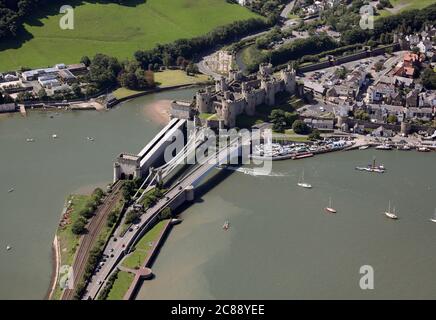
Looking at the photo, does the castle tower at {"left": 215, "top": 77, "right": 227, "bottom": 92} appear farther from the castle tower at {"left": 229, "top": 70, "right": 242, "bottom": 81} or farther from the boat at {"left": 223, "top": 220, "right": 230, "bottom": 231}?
the boat at {"left": 223, "top": 220, "right": 230, "bottom": 231}

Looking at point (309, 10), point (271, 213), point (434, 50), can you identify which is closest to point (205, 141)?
point (271, 213)

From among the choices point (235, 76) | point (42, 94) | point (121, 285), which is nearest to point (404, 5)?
point (235, 76)

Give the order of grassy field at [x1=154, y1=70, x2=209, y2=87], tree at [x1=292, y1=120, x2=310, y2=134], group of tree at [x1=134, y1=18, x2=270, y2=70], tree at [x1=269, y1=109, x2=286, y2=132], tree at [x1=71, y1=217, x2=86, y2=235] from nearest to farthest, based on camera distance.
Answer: tree at [x1=71, y1=217, x2=86, y2=235] → tree at [x1=292, y1=120, x2=310, y2=134] → tree at [x1=269, y1=109, x2=286, y2=132] → grassy field at [x1=154, y1=70, x2=209, y2=87] → group of tree at [x1=134, y1=18, x2=270, y2=70]

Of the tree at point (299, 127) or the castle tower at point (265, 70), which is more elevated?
the castle tower at point (265, 70)

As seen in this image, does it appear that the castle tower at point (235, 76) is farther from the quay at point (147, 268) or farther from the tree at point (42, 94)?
the quay at point (147, 268)

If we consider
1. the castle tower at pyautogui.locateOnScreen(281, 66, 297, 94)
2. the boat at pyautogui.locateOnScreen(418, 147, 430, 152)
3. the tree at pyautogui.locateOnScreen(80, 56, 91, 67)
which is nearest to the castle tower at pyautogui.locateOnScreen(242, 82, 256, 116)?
the castle tower at pyautogui.locateOnScreen(281, 66, 297, 94)

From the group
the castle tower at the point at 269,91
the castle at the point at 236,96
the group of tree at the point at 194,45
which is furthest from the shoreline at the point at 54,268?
the group of tree at the point at 194,45
